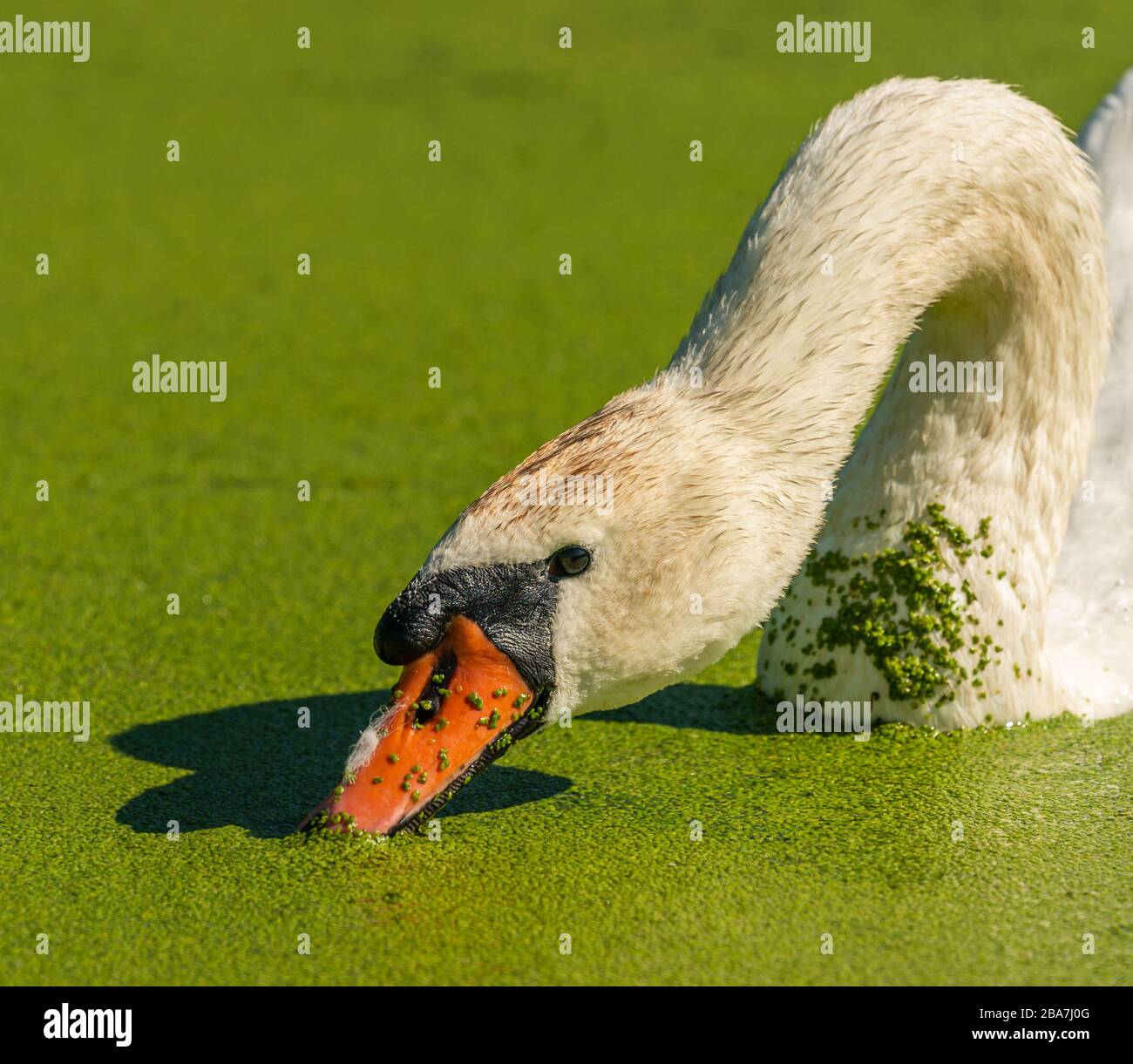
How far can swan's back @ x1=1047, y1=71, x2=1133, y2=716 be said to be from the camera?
4.34m

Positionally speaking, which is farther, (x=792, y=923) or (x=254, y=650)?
(x=254, y=650)

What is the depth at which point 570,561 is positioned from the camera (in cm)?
321

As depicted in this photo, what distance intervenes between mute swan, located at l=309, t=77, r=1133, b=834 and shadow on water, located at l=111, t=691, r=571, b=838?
43cm

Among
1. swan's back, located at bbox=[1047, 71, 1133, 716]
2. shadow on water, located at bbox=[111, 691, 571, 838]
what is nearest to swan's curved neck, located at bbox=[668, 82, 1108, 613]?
swan's back, located at bbox=[1047, 71, 1133, 716]

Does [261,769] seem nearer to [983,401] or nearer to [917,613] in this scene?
[917,613]

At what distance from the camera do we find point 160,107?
36.1ft

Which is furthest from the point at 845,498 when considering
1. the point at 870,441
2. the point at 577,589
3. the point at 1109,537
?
the point at 577,589

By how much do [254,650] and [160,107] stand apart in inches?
279

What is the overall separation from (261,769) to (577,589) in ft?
3.99

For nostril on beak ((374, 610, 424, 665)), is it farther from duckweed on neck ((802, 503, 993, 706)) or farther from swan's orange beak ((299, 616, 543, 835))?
duckweed on neck ((802, 503, 993, 706))

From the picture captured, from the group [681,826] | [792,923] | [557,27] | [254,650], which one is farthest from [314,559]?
[557,27]
